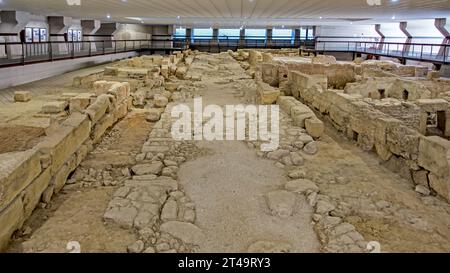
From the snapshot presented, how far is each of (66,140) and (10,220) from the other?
1.77 m

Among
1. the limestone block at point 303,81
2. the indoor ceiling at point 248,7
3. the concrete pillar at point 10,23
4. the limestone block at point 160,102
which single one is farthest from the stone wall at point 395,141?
the concrete pillar at point 10,23

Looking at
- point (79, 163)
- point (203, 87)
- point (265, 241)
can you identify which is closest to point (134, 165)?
point (79, 163)

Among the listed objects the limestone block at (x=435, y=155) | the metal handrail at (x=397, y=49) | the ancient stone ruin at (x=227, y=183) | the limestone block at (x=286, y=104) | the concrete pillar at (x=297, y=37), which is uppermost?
the concrete pillar at (x=297, y=37)

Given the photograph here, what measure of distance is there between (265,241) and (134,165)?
266 cm

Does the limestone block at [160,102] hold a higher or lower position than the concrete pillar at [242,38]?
lower

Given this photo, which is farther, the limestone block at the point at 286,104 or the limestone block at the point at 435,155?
the limestone block at the point at 286,104

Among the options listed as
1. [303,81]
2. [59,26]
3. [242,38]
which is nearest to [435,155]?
[303,81]

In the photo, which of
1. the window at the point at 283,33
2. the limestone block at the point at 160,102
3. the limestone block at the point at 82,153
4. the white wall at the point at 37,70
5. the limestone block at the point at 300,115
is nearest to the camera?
the limestone block at the point at 82,153

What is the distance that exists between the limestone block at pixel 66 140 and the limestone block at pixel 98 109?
0.83ft

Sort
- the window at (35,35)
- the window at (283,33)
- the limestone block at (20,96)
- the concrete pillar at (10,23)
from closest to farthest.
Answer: the limestone block at (20,96) → the concrete pillar at (10,23) → the window at (35,35) → the window at (283,33)

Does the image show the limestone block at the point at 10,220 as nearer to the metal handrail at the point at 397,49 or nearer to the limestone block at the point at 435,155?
the limestone block at the point at 435,155

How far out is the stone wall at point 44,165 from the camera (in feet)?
11.5

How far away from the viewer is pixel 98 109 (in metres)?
7.04

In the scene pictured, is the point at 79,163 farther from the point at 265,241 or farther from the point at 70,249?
the point at 265,241
